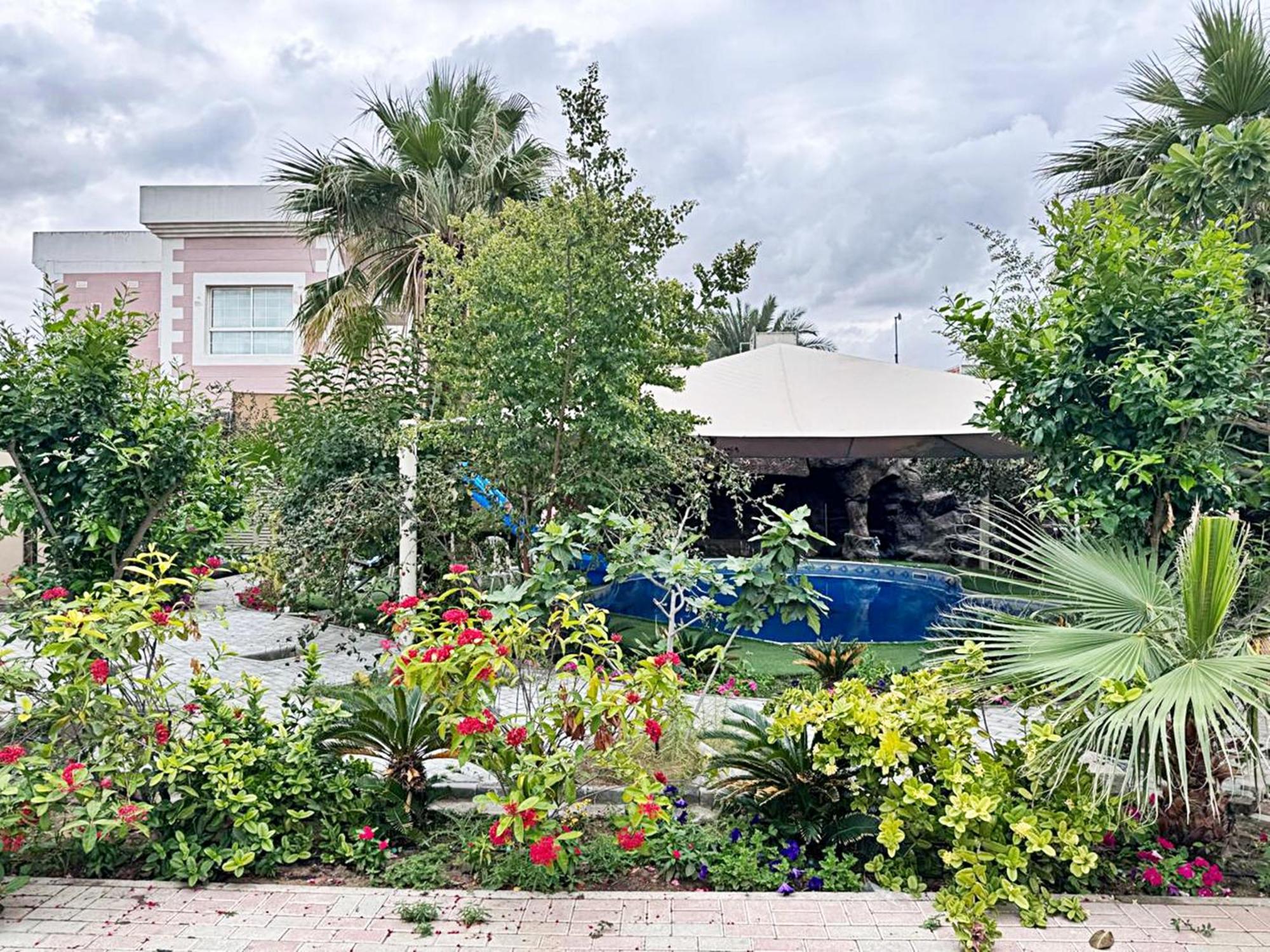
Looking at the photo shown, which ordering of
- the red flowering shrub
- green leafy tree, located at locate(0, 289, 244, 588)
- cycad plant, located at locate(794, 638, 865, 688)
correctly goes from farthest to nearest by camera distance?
cycad plant, located at locate(794, 638, 865, 688), green leafy tree, located at locate(0, 289, 244, 588), the red flowering shrub

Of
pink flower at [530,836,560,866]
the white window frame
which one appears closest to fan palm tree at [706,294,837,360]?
the white window frame

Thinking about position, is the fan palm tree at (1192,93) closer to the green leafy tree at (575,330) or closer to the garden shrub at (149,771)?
the green leafy tree at (575,330)

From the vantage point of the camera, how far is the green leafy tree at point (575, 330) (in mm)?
6817

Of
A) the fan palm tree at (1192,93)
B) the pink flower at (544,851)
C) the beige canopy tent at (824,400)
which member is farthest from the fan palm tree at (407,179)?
the pink flower at (544,851)

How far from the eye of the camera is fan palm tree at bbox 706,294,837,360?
30781mm

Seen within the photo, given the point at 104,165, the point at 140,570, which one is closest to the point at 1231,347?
the point at 140,570

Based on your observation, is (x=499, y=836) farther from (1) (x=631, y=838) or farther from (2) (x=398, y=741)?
(2) (x=398, y=741)

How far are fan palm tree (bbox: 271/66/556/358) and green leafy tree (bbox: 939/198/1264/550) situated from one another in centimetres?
711

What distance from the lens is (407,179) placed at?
34.0 ft

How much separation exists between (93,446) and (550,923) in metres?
4.06

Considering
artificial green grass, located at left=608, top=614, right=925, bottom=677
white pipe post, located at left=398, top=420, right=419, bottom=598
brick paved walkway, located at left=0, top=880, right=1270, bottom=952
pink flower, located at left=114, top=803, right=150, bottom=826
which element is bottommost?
brick paved walkway, located at left=0, top=880, right=1270, bottom=952

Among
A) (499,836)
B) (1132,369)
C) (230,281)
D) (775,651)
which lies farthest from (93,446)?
(230,281)

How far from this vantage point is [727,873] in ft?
11.9

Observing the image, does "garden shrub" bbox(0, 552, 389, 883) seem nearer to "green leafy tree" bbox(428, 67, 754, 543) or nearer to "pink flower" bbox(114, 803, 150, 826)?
"pink flower" bbox(114, 803, 150, 826)
